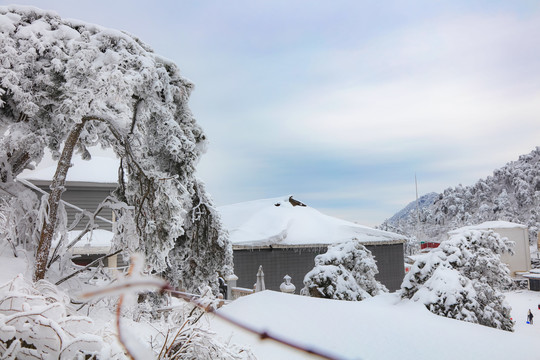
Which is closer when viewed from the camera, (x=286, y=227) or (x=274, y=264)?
(x=274, y=264)

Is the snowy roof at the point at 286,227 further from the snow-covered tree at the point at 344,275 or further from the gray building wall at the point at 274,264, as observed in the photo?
the snow-covered tree at the point at 344,275

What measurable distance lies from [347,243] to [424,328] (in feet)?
32.3

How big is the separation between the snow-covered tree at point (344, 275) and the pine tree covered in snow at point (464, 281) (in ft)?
8.27

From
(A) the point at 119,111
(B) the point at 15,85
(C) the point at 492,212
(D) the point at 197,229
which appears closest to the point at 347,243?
(D) the point at 197,229

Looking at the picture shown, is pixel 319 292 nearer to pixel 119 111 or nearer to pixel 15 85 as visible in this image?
pixel 119 111

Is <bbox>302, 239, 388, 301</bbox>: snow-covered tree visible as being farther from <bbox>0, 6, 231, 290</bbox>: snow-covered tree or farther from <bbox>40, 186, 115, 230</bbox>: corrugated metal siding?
<bbox>40, 186, 115, 230</bbox>: corrugated metal siding

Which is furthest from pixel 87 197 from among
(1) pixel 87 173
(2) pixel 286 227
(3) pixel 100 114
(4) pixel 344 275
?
(3) pixel 100 114

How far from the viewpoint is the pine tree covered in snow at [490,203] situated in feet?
157

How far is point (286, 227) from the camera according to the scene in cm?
2248

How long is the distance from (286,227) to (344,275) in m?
9.25

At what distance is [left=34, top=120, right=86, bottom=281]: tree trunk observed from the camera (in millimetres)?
6522

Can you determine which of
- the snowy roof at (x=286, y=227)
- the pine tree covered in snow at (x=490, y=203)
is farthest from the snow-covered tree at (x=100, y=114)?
the pine tree covered in snow at (x=490, y=203)

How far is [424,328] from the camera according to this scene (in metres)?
4.88

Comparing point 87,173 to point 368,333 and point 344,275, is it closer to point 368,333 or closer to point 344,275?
point 344,275
